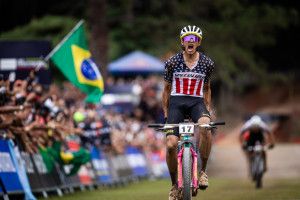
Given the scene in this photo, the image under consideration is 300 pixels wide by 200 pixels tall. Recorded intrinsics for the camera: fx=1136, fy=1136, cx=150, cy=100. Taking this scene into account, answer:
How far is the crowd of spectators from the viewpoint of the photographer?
19859 mm

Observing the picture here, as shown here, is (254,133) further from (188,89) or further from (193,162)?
(193,162)

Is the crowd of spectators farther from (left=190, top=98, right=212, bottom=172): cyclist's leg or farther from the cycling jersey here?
(left=190, top=98, right=212, bottom=172): cyclist's leg

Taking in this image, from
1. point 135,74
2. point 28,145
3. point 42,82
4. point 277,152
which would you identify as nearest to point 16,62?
point 42,82

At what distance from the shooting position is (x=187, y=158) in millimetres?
15984

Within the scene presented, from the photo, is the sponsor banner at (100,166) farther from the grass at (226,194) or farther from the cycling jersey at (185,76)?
the cycling jersey at (185,76)

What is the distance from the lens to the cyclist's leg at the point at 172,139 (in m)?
16.4

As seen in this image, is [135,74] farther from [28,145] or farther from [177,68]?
[177,68]

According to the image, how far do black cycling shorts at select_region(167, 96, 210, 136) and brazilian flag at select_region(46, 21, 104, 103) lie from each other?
763 cm

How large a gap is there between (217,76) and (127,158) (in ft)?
57.7

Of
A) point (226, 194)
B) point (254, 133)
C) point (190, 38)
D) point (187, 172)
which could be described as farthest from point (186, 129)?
point (254, 133)

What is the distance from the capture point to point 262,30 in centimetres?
4844

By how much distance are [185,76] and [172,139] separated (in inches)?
39.6

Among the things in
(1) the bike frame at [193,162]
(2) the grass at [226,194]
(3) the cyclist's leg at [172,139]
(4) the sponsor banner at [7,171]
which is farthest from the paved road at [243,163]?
(1) the bike frame at [193,162]

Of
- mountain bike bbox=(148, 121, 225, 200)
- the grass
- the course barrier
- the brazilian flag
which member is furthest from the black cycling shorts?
the brazilian flag
